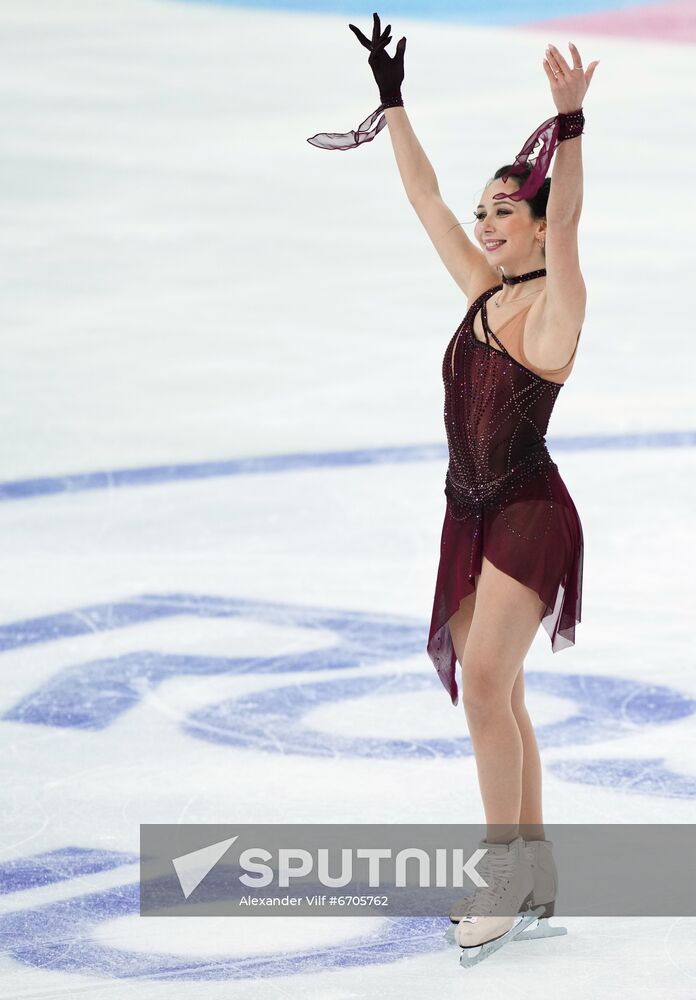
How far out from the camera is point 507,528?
9.33 ft

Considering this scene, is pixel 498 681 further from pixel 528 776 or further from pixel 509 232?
pixel 509 232

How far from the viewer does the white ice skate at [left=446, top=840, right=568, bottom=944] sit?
9.48ft

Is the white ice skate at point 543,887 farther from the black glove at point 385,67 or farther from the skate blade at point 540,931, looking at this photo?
the black glove at point 385,67

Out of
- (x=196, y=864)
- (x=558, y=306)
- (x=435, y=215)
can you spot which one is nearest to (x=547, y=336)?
(x=558, y=306)

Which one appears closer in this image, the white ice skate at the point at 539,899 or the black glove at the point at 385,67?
the white ice skate at the point at 539,899

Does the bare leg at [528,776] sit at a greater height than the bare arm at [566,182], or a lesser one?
lesser

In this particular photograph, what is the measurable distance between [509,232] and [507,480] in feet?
1.46

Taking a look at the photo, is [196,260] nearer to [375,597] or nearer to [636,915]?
[375,597]

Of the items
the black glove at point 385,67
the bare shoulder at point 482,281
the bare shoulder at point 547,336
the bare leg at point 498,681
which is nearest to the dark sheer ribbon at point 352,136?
the black glove at point 385,67
